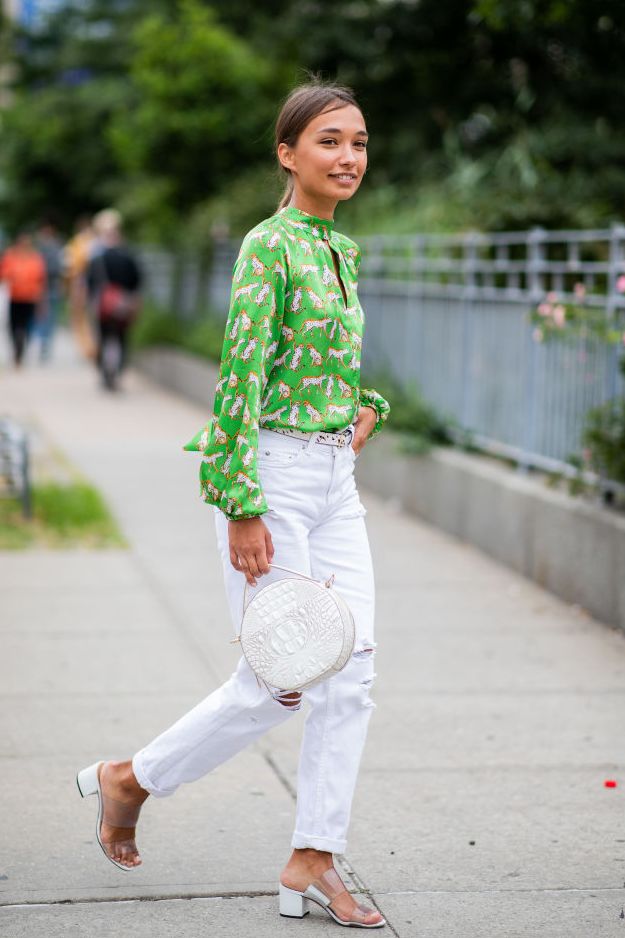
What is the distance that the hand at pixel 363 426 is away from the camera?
3.92 metres

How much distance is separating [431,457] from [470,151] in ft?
37.4

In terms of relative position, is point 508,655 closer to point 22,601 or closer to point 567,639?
point 567,639

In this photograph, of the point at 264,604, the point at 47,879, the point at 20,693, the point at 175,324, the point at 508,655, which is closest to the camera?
the point at 264,604

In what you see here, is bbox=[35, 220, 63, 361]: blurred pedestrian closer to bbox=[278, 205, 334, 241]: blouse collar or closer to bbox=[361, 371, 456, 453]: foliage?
bbox=[361, 371, 456, 453]: foliage

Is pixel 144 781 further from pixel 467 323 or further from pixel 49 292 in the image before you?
pixel 49 292

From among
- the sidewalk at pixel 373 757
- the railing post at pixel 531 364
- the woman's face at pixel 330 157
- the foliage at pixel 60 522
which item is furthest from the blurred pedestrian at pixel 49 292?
the woman's face at pixel 330 157

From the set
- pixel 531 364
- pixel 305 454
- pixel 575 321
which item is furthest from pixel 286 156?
pixel 531 364

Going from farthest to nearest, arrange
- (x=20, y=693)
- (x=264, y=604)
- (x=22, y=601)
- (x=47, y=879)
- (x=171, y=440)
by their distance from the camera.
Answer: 1. (x=171, y=440)
2. (x=22, y=601)
3. (x=20, y=693)
4. (x=47, y=879)
5. (x=264, y=604)

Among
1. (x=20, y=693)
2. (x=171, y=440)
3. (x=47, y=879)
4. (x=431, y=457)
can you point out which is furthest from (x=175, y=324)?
(x=47, y=879)

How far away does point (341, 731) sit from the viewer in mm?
3775

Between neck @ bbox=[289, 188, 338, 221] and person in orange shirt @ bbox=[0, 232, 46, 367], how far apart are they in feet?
60.2

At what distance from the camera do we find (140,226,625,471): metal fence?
26.4 ft

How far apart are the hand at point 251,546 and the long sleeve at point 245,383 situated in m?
0.05

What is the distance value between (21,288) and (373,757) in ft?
57.4
